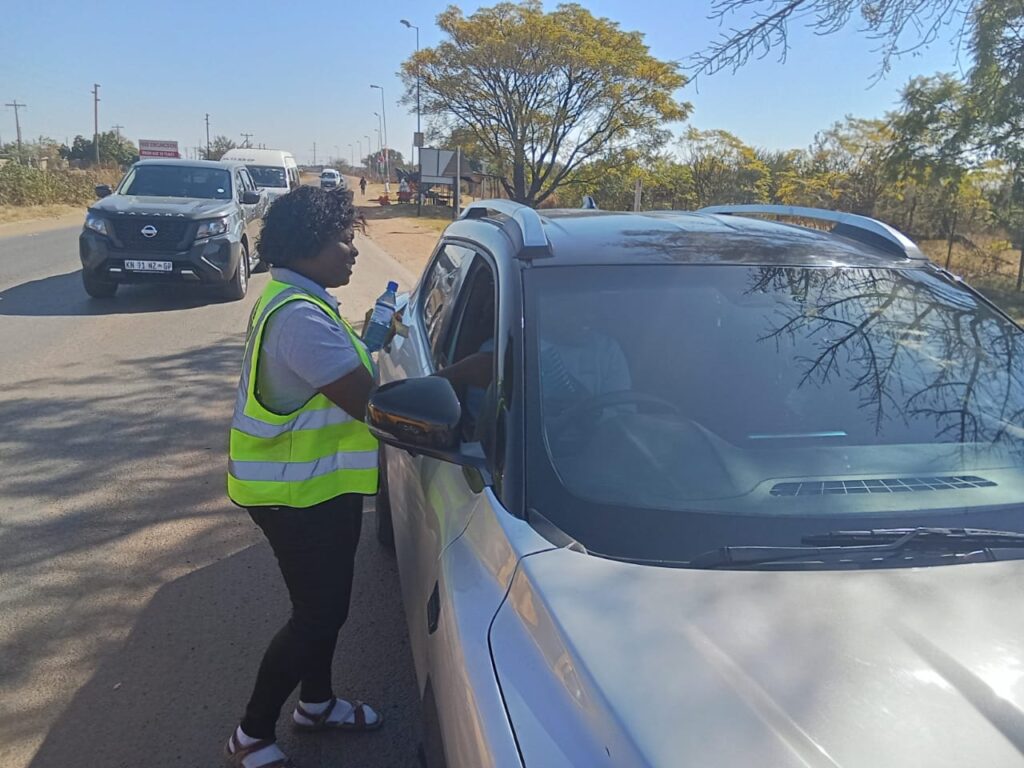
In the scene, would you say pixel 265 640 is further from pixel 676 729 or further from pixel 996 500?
pixel 996 500

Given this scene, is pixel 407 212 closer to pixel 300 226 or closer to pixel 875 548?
pixel 300 226

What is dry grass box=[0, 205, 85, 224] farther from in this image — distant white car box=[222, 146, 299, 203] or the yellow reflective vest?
the yellow reflective vest

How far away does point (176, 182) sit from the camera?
12156 mm

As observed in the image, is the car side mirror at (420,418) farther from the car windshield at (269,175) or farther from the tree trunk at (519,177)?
the tree trunk at (519,177)

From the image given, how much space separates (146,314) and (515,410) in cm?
959

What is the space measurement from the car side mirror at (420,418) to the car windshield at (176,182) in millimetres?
11040

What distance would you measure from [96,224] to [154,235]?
77cm

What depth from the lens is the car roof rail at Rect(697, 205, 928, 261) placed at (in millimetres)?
2912

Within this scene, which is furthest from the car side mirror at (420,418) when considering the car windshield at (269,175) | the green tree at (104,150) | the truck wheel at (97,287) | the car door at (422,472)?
the green tree at (104,150)

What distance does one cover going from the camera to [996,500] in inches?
78.7

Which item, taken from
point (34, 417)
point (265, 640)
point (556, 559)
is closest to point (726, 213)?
point (556, 559)

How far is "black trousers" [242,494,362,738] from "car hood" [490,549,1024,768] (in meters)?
0.92

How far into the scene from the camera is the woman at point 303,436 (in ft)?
7.67

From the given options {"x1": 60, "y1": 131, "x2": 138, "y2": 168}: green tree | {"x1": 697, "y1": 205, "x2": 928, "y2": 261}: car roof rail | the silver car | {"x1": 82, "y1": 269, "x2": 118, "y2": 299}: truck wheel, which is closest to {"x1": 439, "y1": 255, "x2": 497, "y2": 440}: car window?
the silver car
